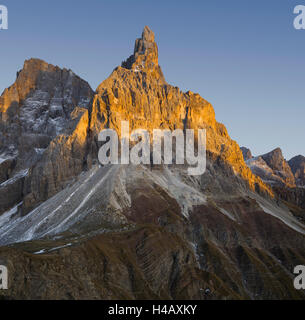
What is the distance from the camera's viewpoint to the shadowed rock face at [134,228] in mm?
79438

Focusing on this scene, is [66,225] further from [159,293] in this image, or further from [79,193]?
[159,293]

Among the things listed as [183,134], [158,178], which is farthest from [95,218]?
[183,134]

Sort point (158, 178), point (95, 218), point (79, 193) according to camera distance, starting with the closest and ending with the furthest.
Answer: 1. point (95, 218)
2. point (79, 193)
3. point (158, 178)

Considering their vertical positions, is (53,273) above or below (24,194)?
below

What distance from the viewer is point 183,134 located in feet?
642

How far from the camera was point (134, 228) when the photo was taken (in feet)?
370

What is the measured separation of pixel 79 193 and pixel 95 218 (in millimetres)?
23769

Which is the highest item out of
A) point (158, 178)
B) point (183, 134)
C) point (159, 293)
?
point (183, 134)

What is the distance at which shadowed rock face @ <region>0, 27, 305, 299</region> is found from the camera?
79.4 metres
